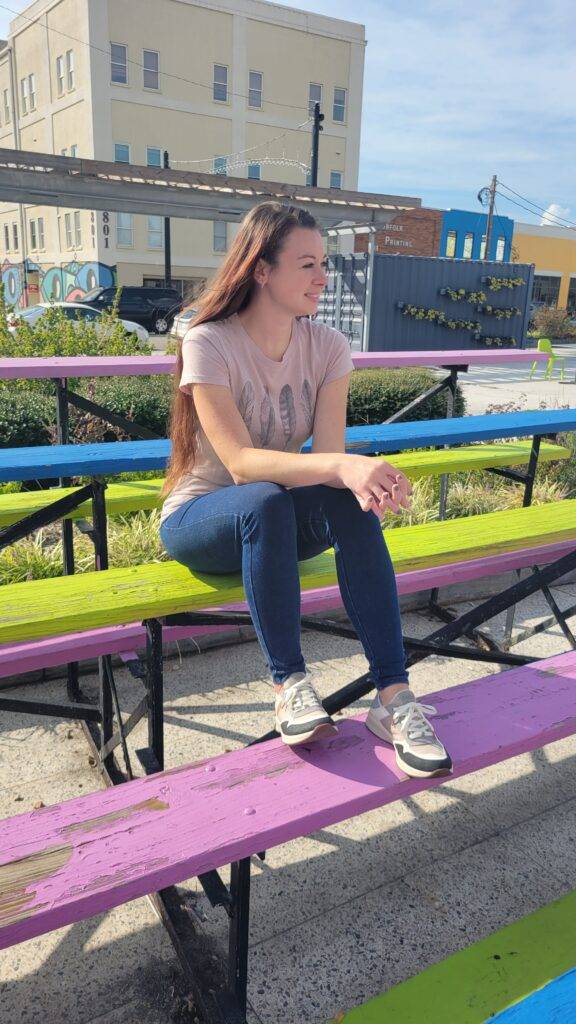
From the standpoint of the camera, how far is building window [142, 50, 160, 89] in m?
39.2

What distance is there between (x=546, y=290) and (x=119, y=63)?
3077cm

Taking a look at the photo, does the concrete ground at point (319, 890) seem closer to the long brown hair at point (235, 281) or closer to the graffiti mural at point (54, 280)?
the long brown hair at point (235, 281)

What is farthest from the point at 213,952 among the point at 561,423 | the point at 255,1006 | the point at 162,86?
the point at 162,86

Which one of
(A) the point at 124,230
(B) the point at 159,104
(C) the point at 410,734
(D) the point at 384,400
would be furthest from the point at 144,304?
(C) the point at 410,734

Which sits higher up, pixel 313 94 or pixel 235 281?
pixel 313 94

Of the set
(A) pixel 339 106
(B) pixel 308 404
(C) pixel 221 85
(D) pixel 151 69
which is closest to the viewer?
(B) pixel 308 404

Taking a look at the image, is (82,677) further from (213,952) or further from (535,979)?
(535,979)

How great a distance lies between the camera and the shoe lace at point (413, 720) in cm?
183

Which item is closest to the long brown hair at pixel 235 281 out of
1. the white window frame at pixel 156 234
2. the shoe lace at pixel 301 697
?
the shoe lace at pixel 301 697

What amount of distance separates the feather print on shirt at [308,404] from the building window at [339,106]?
1918 inches

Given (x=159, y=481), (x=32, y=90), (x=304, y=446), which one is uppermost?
(x=32, y=90)

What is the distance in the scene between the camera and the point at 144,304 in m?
29.2

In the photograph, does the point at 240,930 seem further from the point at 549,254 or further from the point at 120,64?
the point at 549,254

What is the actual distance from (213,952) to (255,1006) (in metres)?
0.18
